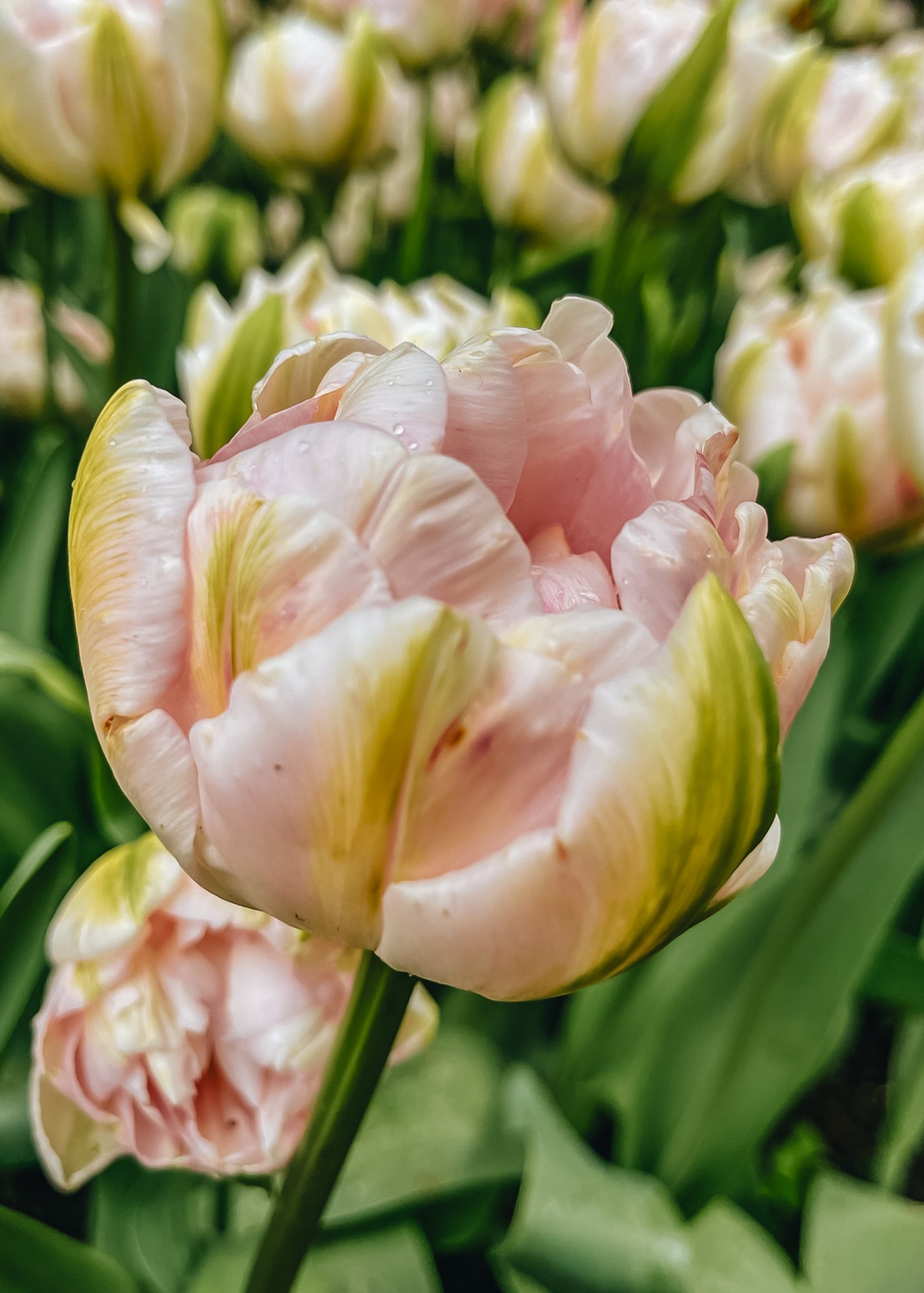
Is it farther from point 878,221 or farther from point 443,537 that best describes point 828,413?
point 443,537

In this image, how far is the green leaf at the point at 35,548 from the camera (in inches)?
19.9

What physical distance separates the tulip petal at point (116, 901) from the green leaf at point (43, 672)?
0.10 meters

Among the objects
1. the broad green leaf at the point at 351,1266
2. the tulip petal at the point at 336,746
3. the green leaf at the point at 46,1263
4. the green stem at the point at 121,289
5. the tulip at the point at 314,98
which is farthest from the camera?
the tulip at the point at 314,98

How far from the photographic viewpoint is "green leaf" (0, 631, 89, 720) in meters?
0.37

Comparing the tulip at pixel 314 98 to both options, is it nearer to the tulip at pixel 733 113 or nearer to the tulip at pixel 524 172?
the tulip at pixel 524 172

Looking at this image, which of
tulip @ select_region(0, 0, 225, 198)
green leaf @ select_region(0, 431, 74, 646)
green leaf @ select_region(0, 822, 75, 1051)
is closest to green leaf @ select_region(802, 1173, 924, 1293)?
green leaf @ select_region(0, 822, 75, 1051)

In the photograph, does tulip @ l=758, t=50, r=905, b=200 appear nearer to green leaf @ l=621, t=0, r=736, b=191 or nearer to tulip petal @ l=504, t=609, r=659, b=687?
green leaf @ l=621, t=0, r=736, b=191

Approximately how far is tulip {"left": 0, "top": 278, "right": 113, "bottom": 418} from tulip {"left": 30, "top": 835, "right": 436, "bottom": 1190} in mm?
420

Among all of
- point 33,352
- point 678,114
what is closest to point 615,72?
point 678,114

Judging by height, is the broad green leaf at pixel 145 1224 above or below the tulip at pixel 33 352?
below

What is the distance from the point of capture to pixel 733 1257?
0.41 m

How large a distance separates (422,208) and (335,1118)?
622 mm

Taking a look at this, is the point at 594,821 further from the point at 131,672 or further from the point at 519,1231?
the point at 519,1231

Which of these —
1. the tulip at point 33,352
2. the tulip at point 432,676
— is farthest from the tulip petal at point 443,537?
the tulip at point 33,352
